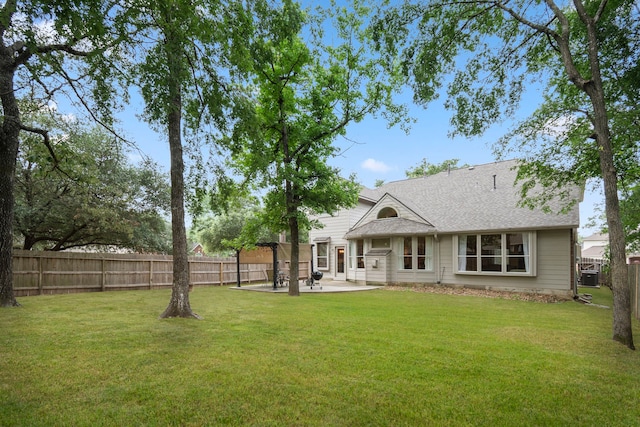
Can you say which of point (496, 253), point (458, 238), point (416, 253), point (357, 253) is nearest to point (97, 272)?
point (357, 253)

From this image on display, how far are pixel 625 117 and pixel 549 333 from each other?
5170 millimetres

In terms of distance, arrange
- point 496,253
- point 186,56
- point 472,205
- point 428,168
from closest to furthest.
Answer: point 186,56
point 496,253
point 472,205
point 428,168

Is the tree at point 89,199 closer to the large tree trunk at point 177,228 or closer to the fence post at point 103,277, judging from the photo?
the fence post at point 103,277

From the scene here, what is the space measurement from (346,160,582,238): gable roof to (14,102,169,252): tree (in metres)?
11.5

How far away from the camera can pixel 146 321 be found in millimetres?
7312

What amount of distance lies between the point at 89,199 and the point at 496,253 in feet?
59.4

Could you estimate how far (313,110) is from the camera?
13.7 metres

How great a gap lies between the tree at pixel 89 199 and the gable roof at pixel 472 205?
1147 cm

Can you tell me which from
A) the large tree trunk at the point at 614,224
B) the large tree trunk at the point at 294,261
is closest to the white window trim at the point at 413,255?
the large tree trunk at the point at 294,261

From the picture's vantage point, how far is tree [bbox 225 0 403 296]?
42.5ft

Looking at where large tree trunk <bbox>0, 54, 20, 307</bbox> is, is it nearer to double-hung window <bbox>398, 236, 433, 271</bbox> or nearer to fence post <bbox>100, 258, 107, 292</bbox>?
fence post <bbox>100, 258, 107, 292</bbox>

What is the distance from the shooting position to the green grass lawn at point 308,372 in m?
3.22

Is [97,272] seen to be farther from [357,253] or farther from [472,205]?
[472,205]

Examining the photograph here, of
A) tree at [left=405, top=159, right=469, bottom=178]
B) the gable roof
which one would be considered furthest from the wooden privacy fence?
tree at [left=405, top=159, right=469, bottom=178]
